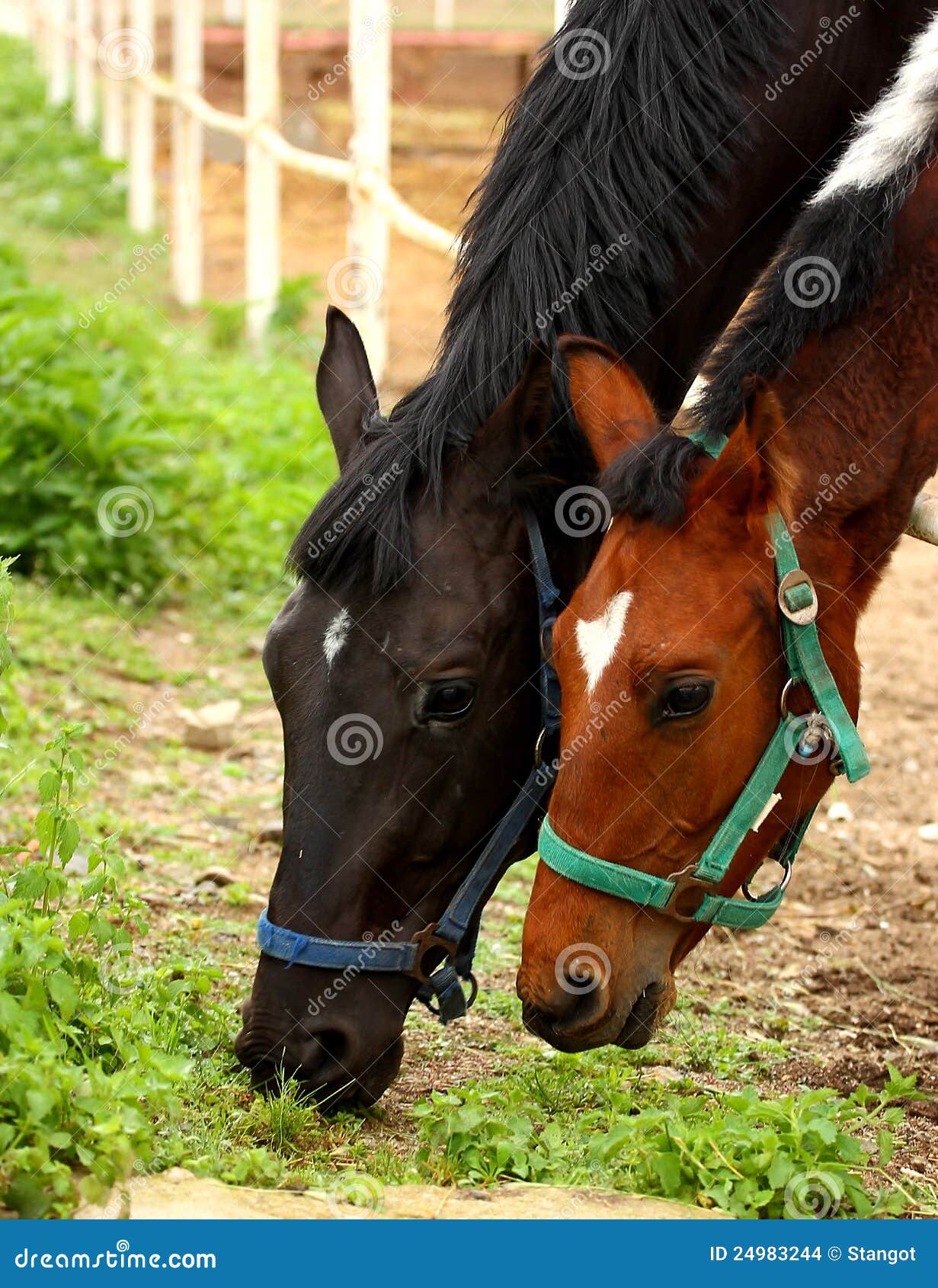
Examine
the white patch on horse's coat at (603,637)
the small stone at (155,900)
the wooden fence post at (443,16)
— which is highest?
the wooden fence post at (443,16)

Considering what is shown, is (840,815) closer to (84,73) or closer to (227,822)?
(227,822)

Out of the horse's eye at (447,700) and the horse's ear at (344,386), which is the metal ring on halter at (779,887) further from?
the horse's ear at (344,386)

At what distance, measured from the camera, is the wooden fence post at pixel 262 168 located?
378 inches

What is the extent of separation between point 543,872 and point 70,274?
10.8 meters

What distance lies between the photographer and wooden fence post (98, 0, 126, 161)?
14.6 m

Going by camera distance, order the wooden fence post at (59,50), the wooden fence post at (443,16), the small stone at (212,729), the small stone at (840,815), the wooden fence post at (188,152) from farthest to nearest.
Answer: the wooden fence post at (443,16) < the wooden fence post at (59,50) < the wooden fence post at (188,152) < the small stone at (212,729) < the small stone at (840,815)

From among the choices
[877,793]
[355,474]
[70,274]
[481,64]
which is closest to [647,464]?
[355,474]

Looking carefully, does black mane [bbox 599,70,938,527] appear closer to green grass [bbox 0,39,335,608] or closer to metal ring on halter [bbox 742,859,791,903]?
metal ring on halter [bbox 742,859,791,903]

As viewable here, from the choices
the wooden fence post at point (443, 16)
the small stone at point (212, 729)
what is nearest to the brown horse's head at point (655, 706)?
the small stone at point (212, 729)

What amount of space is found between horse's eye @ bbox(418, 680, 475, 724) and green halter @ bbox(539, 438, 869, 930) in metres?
0.31

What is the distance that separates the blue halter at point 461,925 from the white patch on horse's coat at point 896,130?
3.03ft

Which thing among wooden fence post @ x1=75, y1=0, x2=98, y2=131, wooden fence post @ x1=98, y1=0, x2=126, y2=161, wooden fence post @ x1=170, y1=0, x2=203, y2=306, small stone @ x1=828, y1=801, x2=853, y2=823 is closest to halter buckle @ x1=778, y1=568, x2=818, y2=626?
small stone @ x1=828, y1=801, x2=853, y2=823
